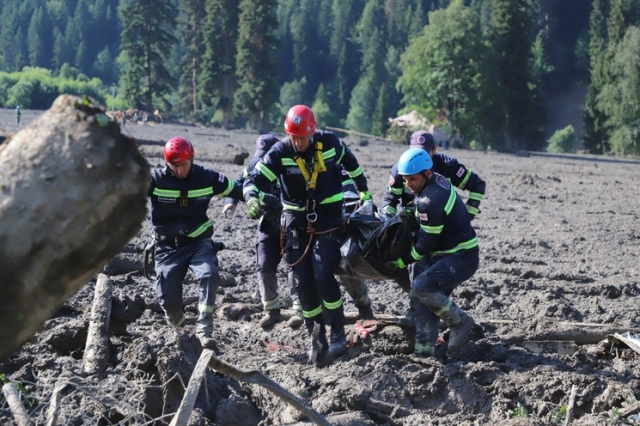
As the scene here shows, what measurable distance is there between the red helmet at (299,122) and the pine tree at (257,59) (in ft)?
186

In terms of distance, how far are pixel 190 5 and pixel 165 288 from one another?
6604cm

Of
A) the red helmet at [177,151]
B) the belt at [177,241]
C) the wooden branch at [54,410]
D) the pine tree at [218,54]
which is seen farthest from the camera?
the pine tree at [218,54]

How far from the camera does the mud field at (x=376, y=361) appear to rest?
20.1ft

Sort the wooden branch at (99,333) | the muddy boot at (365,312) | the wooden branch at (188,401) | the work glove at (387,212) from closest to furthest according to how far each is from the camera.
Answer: the wooden branch at (188,401) < the wooden branch at (99,333) < the work glove at (387,212) < the muddy boot at (365,312)

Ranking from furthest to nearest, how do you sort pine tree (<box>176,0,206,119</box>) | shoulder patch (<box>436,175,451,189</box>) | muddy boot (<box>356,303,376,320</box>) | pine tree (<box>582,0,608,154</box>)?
pine tree (<box>176,0,206,119</box>)
pine tree (<box>582,0,608,154</box>)
muddy boot (<box>356,303,376,320</box>)
shoulder patch (<box>436,175,451,189</box>)

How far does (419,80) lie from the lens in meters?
64.4

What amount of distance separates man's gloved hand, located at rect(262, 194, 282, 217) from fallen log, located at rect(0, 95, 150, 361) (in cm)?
472

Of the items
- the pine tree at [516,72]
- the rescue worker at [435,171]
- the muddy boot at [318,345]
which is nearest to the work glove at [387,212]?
the rescue worker at [435,171]

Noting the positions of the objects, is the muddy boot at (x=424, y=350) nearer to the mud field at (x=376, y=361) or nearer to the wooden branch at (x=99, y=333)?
the mud field at (x=376, y=361)

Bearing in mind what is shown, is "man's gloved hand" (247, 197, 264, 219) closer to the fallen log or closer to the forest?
the fallen log

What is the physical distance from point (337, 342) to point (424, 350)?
0.74 m

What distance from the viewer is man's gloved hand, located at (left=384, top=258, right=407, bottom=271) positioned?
818 cm

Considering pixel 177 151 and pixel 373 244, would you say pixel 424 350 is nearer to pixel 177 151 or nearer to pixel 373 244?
pixel 373 244

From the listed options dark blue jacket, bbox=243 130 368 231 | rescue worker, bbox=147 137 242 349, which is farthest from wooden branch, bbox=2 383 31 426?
dark blue jacket, bbox=243 130 368 231
